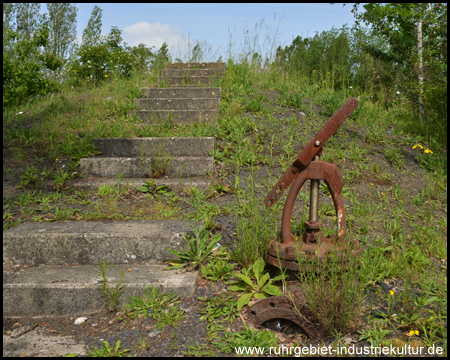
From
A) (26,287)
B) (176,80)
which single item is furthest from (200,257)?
(176,80)

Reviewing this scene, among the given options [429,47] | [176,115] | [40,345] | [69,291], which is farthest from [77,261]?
[429,47]

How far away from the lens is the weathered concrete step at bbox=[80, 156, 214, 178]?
14.1 feet

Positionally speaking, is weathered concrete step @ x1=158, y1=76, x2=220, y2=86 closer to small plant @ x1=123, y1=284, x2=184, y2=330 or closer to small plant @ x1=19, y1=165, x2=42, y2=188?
small plant @ x1=19, y1=165, x2=42, y2=188

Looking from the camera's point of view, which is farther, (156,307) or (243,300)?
(156,307)

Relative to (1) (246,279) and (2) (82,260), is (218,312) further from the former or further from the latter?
(2) (82,260)

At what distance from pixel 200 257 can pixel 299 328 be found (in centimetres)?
90

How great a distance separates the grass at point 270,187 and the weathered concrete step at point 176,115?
20cm

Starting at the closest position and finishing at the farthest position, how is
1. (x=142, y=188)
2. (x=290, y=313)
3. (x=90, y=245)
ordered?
(x=290, y=313)
(x=90, y=245)
(x=142, y=188)

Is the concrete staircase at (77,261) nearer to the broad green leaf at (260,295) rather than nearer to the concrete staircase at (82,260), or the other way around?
the concrete staircase at (82,260)

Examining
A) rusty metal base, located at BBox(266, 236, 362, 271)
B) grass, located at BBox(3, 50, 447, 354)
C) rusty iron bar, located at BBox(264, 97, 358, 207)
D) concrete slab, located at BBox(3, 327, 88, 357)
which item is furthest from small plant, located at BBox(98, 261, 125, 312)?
rusty iron bar, located at BBox(264, 97, 358, 207)

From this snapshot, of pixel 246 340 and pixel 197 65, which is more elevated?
pixel 197 65

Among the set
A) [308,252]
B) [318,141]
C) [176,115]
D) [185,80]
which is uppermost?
[185,80]

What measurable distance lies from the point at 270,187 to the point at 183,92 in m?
3.48

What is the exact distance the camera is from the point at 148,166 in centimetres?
436
